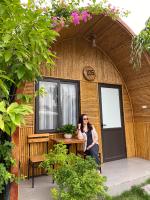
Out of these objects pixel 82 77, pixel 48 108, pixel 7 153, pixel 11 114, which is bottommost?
pixel 7 153

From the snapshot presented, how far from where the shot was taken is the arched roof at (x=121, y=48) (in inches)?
185

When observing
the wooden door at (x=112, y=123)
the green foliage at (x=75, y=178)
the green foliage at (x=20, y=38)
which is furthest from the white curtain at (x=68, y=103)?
the green foliage at (x=20, y=38)

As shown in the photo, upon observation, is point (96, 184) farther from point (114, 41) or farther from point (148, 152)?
point (114, 41)

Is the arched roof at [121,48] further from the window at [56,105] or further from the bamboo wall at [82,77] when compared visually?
the window at [56,105]

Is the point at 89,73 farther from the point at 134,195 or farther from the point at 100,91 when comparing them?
the point at 134,195

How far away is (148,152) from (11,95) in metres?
4.38

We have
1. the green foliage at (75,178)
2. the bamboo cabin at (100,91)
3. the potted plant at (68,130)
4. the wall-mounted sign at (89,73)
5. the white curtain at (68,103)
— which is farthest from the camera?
the wall-mounted sign at (89,73)

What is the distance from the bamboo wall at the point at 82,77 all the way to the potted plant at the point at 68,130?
26 centimetres

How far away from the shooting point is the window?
4.61 metres

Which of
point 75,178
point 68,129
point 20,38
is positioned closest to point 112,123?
point 68,129

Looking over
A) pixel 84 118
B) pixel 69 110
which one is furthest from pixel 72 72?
pixel 84 118

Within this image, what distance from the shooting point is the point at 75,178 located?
269 cm

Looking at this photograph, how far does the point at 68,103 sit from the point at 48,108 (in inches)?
22.3

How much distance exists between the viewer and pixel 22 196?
3154 mm
